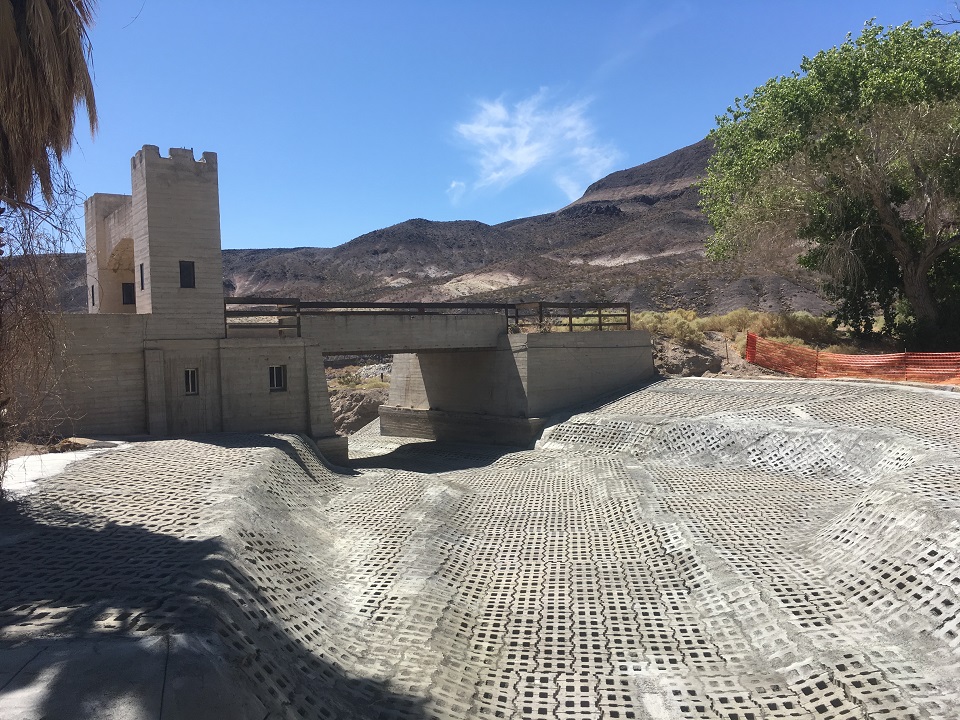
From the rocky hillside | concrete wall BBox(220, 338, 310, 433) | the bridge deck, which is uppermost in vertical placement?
the rocky hillside

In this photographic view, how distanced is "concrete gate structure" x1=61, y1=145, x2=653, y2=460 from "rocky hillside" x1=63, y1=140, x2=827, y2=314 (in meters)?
33.2

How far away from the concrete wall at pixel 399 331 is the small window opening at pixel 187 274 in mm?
3047

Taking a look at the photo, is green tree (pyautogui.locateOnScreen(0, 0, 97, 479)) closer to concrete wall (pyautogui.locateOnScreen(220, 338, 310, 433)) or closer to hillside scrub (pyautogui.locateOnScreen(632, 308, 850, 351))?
concrete wall (pyautogui.locateOnScreen(220, 338, 310, 433))

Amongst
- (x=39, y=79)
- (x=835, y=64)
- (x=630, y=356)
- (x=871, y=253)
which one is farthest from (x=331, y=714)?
(x=835, y=64)

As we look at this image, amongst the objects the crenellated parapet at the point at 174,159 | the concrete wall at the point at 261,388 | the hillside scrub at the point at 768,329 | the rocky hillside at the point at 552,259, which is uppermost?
the rocky hillside at the point at 552,259

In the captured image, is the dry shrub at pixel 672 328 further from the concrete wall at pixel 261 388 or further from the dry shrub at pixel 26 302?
the dry shrub at pixel 26 302

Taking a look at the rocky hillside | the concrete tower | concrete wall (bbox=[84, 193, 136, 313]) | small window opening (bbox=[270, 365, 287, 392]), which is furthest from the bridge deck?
the rocky hillside

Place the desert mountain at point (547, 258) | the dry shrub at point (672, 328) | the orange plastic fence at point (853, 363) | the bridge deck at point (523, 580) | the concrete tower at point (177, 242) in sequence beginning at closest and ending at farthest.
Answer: the bridge deck at point (523, 580)
the concrete tower at point (177, 242)
the orange plastic fence at point (853, 363)
the dry shrub at point (672, 328)
the desert mountain at point (547, 258)

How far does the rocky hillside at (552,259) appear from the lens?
5544 cm

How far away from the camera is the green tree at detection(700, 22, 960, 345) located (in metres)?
20.8

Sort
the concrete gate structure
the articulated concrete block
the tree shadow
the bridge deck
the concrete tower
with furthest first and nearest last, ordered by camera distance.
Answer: the articulated concrete block, the concrete tower, the concrete gate structure, the bridge deck, the tree shadow

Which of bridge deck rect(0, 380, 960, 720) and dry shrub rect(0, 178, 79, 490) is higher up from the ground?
dry shrub rect(0, 178, 79, 490)

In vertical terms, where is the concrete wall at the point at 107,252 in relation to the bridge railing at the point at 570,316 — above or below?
above

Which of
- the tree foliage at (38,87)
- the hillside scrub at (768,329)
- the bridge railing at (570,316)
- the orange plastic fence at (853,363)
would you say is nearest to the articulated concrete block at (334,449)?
the bridge railing at (570,316)
